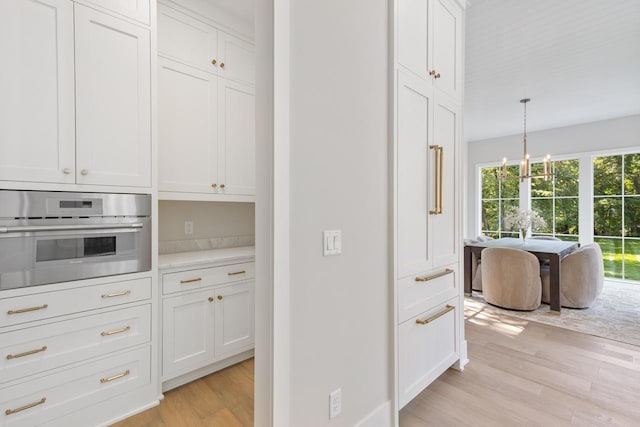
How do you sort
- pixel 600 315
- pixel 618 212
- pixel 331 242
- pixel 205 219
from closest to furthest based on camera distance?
pixel 331 242
pixel 205 219
pixel 600 315
pixel 618 212

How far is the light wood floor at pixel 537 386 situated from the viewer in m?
1.87

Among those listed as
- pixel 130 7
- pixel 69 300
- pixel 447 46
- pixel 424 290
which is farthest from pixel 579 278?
pixel 130 7

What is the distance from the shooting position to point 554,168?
5.97 metres

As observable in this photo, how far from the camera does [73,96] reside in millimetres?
1680

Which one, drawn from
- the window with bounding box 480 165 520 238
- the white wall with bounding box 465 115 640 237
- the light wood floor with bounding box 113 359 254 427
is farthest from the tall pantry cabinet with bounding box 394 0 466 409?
the window with bounding box 480 165 520 238

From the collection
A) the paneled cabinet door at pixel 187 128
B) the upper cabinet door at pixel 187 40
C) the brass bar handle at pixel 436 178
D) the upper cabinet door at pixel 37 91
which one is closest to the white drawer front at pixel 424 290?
the brass bar handle at pixel 436 178

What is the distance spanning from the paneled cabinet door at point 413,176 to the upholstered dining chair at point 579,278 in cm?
296

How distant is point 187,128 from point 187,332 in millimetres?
1495

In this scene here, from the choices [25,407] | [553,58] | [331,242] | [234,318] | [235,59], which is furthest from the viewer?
[553,58]

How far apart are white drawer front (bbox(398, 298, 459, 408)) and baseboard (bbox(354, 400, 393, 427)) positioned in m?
0.12

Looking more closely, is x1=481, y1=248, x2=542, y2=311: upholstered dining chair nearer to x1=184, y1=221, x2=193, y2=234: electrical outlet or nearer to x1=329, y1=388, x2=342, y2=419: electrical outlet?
x1=329, y1=388, x2=342, y2=419: electrical outlet

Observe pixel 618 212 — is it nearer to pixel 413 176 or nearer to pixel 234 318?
pixel 413 176

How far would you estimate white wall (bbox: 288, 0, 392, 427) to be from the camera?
4.27ft

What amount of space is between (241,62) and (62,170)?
163 cm
